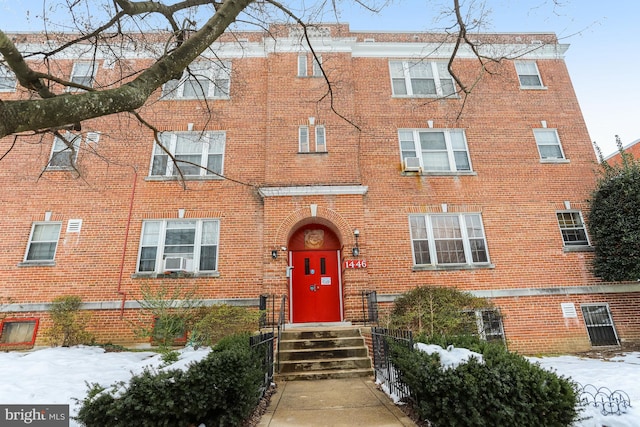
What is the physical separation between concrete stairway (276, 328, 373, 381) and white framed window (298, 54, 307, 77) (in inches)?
349

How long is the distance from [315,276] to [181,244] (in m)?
4.36

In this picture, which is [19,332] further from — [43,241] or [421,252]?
[421,252]

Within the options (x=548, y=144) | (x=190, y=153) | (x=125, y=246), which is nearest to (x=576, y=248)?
(x=548, y=144)

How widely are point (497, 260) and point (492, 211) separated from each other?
163 cm

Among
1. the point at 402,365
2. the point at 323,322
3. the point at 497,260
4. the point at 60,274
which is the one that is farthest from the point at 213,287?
the point at 497,260

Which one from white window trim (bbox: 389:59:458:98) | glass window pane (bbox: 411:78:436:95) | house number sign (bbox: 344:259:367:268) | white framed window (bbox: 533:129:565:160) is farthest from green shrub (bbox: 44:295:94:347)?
white framed window (bbox: 533:129:565:160)

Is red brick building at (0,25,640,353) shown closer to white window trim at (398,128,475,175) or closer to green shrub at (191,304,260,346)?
white window trim at (398,128,475,175)

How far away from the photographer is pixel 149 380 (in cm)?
357

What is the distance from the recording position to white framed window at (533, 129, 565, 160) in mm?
11281

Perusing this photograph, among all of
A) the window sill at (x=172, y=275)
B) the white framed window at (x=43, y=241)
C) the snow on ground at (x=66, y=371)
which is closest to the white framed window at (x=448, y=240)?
the window sill at (x=172, y=275)

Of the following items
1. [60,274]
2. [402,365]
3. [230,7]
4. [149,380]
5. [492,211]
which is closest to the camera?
[149,380]

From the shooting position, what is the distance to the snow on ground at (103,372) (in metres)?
4.24

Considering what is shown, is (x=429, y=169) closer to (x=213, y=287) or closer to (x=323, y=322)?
(x=323, y=322)

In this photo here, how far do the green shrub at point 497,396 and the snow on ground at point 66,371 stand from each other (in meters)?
3.17
